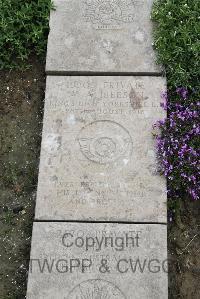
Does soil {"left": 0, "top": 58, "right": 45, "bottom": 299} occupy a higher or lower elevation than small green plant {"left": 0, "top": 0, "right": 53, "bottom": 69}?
lower

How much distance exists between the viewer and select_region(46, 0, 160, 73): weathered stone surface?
4473 millimetres

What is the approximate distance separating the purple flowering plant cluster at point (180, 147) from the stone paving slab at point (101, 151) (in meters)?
0.08

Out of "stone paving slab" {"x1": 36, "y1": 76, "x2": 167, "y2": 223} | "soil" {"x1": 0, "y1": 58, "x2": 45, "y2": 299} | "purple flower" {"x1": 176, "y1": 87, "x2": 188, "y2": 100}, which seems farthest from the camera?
"purple flower" {"x1": 176, "y1": 87, "x2": 188, "y2": 100}

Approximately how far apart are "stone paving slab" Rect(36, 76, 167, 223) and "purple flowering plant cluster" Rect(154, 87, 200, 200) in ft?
0.26

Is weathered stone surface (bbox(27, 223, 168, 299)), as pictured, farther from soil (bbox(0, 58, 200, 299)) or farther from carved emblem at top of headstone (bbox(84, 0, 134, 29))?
carved emblem at top of headstone (bbox(84, 0, 134, 29))

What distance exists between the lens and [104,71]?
4441 mm

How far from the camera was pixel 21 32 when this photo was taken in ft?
16.0

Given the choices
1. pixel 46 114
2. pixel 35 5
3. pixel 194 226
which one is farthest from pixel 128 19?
pixel 194 226

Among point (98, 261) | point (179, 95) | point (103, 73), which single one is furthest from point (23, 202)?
point (179, 95)

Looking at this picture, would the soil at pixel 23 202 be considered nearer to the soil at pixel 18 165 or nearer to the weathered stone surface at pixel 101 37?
the soil at pixel 18 165

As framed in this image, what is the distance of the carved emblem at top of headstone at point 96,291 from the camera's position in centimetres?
366

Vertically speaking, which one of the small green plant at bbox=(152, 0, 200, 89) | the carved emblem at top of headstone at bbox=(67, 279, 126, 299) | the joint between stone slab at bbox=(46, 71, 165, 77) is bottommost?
the carved emblem at top of headstone at bbox=(67, 279, 126, 299)

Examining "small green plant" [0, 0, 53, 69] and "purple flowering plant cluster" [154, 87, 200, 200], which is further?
"small green plant" [0, 0, 53, 69]

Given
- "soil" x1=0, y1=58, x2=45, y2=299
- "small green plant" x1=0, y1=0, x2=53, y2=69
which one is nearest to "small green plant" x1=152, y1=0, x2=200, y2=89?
"small green plant" x1=0, y1=0, x2=53, y2=69
